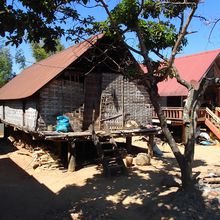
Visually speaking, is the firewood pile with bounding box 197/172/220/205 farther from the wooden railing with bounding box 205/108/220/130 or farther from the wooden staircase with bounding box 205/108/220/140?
the wooden railing with bounding box 205/108/220/130

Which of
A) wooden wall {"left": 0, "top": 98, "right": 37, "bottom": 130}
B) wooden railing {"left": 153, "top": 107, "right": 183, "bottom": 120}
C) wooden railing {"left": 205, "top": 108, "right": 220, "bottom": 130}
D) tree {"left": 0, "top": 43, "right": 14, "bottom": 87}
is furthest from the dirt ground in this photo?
tree {"left": 0, "top": 43, "right": 14, "bottom": 87}

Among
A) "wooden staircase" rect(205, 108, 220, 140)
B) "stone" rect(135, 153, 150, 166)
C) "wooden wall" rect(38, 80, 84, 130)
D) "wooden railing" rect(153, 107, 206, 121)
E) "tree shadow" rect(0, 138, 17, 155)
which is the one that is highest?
"wooden wall" rect(38, 80, 84, 130)

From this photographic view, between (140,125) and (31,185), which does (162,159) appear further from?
(31,185)

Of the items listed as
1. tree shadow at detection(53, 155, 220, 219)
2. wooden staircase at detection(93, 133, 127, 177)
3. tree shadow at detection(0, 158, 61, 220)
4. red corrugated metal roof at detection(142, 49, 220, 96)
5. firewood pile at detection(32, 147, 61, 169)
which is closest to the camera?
tree shadow at detection(53, 155, 220, 219)

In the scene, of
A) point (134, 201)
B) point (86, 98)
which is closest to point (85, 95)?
point (86, 98)

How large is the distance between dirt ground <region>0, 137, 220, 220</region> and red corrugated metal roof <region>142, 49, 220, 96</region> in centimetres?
822

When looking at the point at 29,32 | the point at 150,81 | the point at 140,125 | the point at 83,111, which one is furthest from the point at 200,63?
the point at 29,32

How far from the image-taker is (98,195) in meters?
9.77

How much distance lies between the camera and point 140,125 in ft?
Answer: 50.6

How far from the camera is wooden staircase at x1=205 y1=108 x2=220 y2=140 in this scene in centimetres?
1997

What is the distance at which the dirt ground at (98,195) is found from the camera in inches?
322

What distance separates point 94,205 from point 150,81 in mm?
4127

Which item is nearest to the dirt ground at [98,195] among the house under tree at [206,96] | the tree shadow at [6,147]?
the tree shadow at [6,147]

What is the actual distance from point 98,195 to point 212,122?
523 inches
